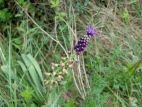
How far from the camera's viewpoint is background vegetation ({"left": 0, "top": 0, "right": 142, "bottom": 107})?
2.21m

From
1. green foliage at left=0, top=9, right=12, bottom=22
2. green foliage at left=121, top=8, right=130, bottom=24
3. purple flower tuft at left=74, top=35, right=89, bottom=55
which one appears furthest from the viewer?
green foliage at left=121, top=8, right=130, bottom=24

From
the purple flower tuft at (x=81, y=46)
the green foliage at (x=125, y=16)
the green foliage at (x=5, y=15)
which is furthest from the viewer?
the green foliage at (x=125, y=16)

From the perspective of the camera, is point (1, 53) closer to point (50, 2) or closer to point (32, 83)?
point (32, 83)

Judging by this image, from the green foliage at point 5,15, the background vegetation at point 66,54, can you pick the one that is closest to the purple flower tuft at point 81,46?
the background vegetation at point 66,54

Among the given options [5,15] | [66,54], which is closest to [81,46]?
[66,54]

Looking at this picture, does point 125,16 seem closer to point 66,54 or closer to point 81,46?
point 66,54

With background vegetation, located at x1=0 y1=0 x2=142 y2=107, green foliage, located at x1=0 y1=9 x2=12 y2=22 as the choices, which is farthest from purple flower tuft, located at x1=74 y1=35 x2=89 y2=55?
green foliage, located at x1=0 y1=9 x2=12 y2=22

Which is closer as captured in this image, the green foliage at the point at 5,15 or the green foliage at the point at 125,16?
the green foliage at the point at 5,15

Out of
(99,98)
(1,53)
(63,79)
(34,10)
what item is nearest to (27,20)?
(34,10)

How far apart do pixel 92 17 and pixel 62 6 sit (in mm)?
221

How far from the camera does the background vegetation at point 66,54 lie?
7.26 feet

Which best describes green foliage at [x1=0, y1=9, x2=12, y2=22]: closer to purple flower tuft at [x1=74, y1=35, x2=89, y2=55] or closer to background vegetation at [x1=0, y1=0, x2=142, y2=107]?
background vegetation at [x1=0, y1=0, x2=142, y2=107]

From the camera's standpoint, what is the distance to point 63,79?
88.7 inches

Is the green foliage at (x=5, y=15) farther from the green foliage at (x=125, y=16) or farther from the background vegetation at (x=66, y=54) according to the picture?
the green foliage at (x=125, y=16)
